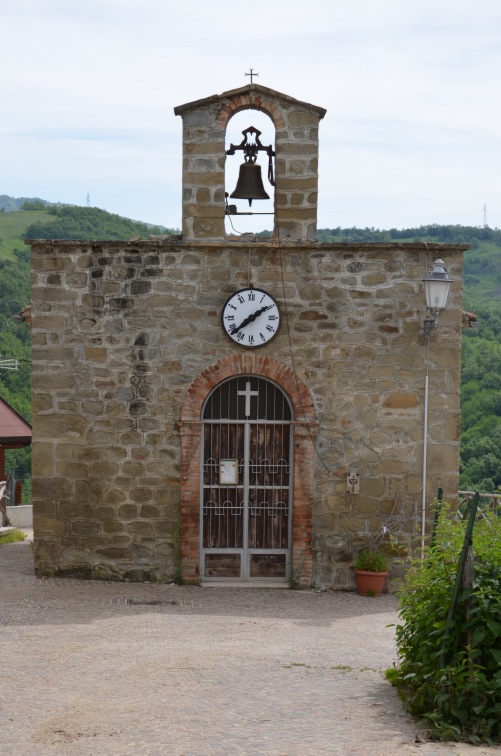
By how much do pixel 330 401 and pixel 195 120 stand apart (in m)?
3.76

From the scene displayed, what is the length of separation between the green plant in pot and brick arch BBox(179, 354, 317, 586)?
2.12ft

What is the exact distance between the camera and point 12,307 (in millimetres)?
39531

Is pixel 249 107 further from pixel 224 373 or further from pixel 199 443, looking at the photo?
pixel 199 443

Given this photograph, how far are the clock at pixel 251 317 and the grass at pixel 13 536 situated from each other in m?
7.00

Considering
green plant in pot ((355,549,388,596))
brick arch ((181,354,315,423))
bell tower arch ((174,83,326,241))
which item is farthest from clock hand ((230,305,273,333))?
green plant in pot ((355,549,388,596))

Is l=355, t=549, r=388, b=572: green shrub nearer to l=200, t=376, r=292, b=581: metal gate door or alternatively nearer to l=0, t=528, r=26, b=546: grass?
l=200, t=376, r=292, b=581: metal gate door

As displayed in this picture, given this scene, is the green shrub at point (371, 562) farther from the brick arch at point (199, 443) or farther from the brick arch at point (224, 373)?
the brick arch at point (224, 373)

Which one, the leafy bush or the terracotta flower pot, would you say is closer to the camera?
the leafy bush

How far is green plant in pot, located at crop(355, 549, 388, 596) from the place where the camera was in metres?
12.4

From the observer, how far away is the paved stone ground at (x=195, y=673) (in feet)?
21.5

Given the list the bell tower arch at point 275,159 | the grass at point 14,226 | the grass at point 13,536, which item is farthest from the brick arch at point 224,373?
the grass at point 14,226

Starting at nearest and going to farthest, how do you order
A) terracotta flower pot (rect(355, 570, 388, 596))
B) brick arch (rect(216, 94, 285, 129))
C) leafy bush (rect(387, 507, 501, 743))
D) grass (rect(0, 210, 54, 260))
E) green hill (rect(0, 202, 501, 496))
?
leafy bush (rect(387, 507, 501, 743)) < brick arch (rect(216, 94, 285, 129)) < terracotta flower pot (rect(355, 570, 388, 596)) < green hill (rect(0, 202, 501, 496)) < grass (rect(0, 210, 54, 260))

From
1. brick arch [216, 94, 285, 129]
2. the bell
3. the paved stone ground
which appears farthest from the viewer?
the bell

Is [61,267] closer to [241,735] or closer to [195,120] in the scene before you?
[195,120]
